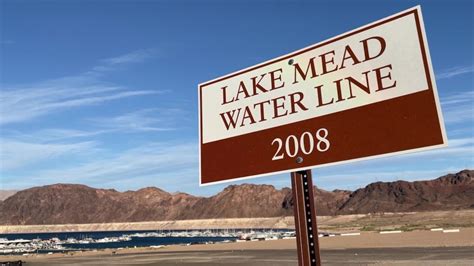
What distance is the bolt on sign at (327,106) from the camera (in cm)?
297

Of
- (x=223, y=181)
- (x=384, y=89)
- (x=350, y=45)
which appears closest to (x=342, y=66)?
(x=350, y=45)

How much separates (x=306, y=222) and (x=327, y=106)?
98 cm

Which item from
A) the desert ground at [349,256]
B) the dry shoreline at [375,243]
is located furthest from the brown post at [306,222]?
the dry shoreline at [375,243]

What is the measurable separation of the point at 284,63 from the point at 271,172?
99cm

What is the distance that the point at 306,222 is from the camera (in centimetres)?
340

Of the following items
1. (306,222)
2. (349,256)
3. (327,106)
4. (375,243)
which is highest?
(327,106)

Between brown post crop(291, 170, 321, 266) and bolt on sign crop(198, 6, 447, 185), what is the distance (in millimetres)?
157

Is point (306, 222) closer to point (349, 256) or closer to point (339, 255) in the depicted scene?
point (349, 256)

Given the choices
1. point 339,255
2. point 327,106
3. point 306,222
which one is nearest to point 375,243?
point 339,255

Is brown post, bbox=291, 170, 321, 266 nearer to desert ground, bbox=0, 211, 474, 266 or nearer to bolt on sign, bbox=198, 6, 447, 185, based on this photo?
bolt on sign, bbox=198, 6, 447, 185

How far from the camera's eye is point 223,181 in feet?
12.7

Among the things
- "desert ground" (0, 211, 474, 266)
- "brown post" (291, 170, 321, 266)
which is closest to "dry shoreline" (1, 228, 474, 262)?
"desert ground" (0, 211, 474, 266)

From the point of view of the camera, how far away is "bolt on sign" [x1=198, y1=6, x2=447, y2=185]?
2.97m

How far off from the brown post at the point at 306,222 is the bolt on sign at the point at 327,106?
0.16 m
